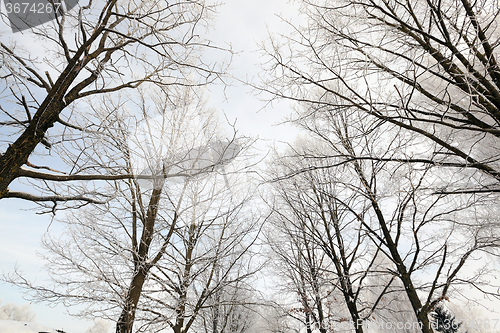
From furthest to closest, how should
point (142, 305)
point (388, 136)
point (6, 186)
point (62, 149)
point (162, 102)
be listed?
point (162, 102) → point (142, 305) → point (388, 136) → point (62, 149) → point (6, 186)

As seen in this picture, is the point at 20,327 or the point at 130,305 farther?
the point at 130,305

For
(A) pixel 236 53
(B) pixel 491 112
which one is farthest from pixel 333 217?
(A) pixel 236 53

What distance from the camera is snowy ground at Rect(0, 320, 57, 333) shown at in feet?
9.23

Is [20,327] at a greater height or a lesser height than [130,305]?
lesser

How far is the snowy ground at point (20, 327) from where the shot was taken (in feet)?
9.23

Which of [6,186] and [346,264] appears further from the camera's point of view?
[346,264]

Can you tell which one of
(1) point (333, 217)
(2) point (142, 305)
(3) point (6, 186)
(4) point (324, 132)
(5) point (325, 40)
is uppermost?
(4) point (324, 132)

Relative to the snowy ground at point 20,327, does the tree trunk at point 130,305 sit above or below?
above

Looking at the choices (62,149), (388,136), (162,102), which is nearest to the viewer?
Result: (62,149)

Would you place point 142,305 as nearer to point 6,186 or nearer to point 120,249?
point 120,249

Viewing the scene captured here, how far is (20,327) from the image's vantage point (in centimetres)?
296

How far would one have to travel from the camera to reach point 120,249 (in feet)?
11.1

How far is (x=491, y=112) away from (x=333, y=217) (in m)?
2.70

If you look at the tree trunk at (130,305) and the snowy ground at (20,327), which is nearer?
the snowy ground at (20,327)
